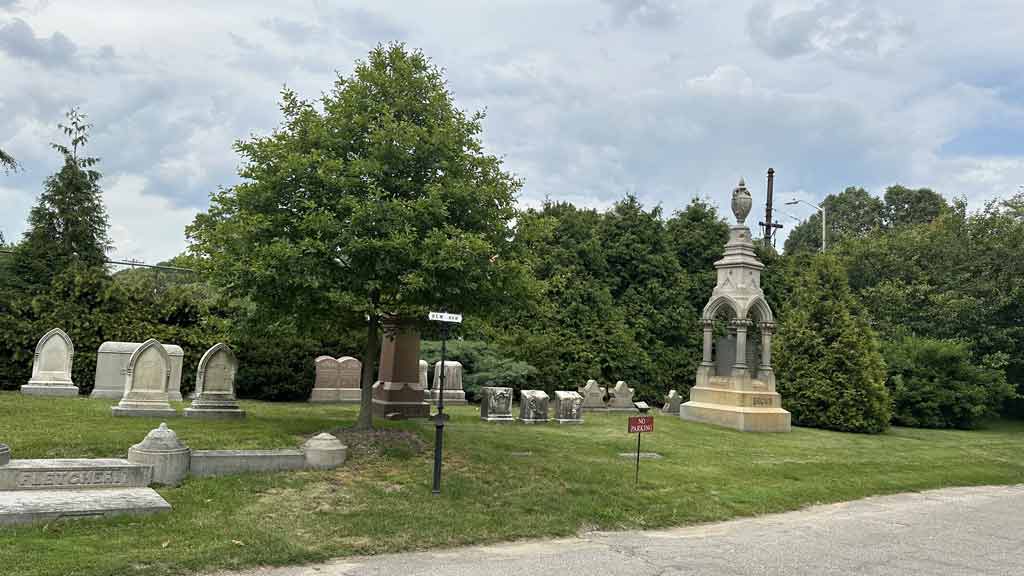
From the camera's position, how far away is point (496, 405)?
17.9 meters

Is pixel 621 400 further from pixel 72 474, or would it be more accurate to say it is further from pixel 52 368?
pixel 72 474

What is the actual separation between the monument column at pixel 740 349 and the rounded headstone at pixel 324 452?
13.7 metres

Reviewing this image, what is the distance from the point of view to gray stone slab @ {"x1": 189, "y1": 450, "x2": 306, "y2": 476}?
956cm

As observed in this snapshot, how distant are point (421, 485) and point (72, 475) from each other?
4.28m

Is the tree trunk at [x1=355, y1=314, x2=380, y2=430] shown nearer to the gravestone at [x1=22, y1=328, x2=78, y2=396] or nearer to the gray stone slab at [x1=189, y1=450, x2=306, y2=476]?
the gray stone slab at [x1=189, y1=450, x2=306, y2=476]

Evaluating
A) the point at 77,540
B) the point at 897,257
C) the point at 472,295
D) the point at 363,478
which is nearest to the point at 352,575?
the point at 77,540

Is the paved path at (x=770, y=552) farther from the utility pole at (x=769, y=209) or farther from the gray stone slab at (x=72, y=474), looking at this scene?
the utility pole at (x=769, y=209)

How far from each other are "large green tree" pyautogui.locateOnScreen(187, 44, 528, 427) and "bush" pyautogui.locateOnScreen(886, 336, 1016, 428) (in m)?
19.0

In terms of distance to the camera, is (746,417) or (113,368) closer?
(113,368)

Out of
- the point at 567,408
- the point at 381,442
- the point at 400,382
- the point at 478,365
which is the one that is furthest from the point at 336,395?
the point at 381,442

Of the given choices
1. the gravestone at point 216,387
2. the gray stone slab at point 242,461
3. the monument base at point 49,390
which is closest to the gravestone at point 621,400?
the gravestone at point 216,387

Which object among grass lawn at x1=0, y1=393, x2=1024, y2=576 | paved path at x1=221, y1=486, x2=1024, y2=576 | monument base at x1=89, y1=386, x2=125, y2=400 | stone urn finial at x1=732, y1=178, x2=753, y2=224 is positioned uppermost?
stone urn finial at x1=732, y1=178, x2=753, y2=224

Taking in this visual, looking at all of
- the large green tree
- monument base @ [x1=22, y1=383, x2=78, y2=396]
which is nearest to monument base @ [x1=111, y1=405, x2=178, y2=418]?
the large green tree

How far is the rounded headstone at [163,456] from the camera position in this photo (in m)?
9.05
